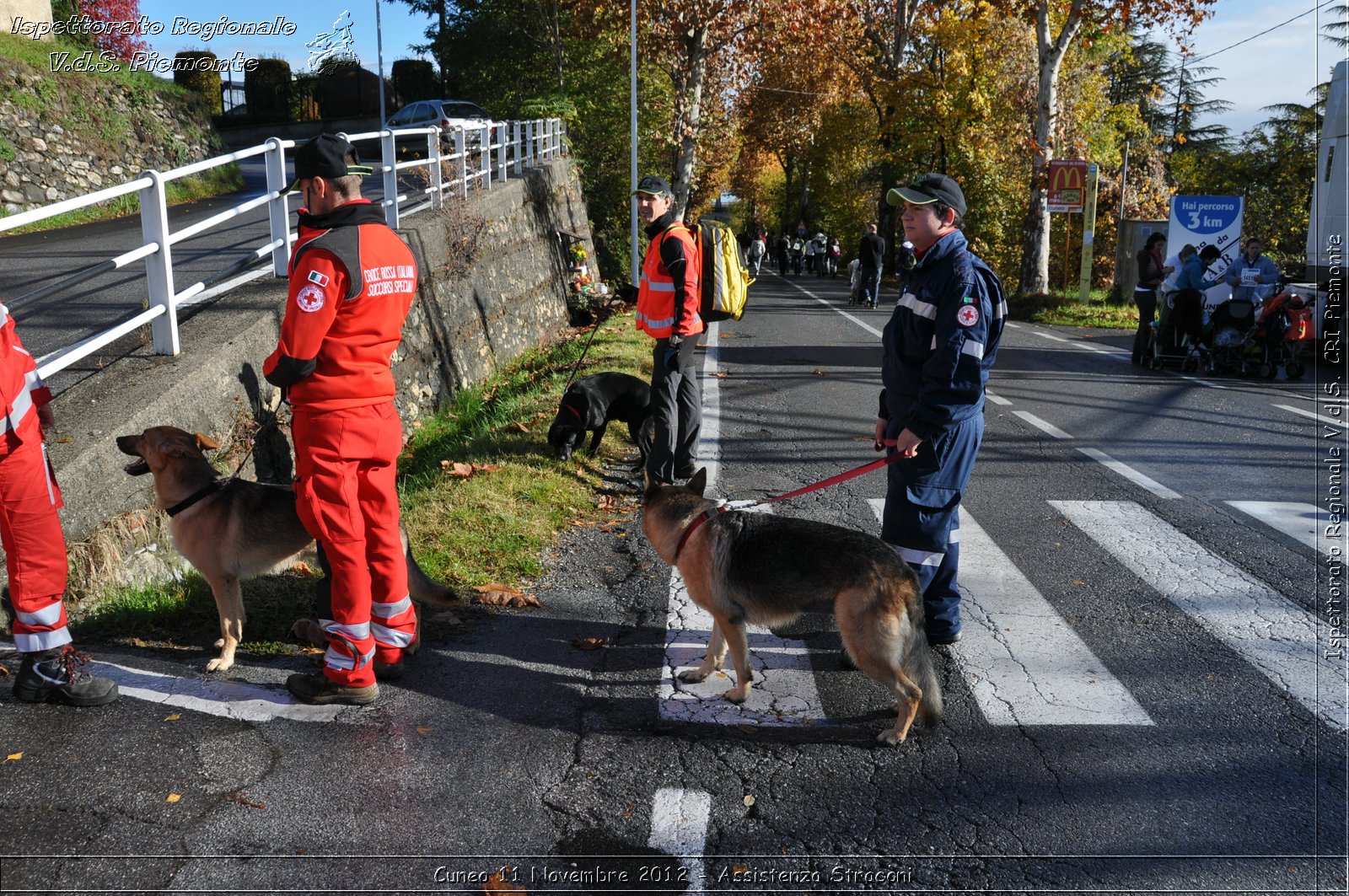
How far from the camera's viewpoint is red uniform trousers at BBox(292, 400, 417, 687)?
403cm

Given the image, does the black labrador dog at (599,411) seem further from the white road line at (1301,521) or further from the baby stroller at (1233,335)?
the baby stroller at (1233,335)

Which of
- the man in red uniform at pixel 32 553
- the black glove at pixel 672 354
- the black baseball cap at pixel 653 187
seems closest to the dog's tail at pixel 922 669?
the man in red uniform at pixel 32 553

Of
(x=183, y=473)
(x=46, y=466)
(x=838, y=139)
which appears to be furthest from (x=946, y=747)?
(x=838, y=139)

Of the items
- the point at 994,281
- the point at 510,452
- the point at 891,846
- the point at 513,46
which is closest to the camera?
the point at 891,846

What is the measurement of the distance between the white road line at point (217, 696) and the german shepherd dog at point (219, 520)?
0.18 m

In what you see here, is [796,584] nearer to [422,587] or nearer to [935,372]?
[935,372]

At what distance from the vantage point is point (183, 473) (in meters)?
4.46

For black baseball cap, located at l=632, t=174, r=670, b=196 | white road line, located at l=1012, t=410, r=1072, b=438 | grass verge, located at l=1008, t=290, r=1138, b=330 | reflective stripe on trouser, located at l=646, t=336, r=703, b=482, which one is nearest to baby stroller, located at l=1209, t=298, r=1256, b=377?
white road line, located at l=1012, t=410, r=1072, b=438

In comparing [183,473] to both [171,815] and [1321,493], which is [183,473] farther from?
[1321,493]

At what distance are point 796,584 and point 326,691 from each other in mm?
2025

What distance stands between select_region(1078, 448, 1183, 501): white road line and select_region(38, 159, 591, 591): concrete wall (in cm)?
628

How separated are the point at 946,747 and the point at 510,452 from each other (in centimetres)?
499

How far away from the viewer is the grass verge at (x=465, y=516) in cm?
496

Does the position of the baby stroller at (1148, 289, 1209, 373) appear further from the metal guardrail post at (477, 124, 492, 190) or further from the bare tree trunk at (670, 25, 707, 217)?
the bare tree trunk at (670, 25, 707, 217)
